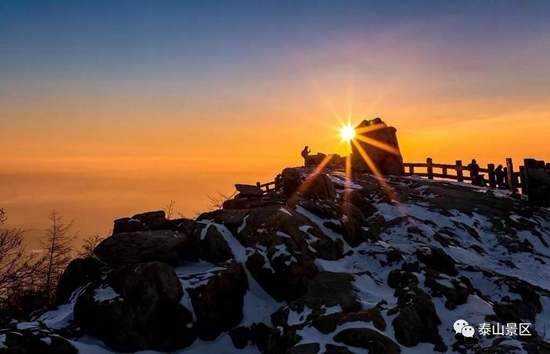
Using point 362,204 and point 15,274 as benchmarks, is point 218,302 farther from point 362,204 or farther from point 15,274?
point 362,204

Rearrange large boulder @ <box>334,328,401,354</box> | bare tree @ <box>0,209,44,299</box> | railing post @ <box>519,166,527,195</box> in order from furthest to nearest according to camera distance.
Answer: railing post @ <box>519,166,527,195</box>
bare tree @ <box>0,209,44,299</box>
large boulder @ <box>334,328,401,354</box>

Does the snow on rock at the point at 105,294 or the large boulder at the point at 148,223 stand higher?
the large boulder at the point at 148,223

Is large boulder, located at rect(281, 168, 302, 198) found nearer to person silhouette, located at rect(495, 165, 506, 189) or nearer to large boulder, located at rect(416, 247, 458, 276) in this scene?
large boulder, located at rect(416, 247, 458, 276)

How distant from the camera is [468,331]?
9.25 m

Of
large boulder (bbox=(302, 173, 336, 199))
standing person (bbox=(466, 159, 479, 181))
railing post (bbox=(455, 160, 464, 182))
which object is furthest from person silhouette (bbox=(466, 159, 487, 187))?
large boulder (bbox=(302, 173, 336, 199))

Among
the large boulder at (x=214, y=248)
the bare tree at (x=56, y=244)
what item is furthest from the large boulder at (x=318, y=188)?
the bare tree at (x=56, y=244)

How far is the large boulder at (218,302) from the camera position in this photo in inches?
417

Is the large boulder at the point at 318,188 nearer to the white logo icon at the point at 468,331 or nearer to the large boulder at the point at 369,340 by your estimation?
the white logo icon at the point at 468,331

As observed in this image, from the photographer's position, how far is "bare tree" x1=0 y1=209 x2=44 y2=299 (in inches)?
664

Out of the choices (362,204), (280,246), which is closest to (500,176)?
(362,204)

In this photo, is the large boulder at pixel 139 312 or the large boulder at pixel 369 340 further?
the large boulder at pixel 139 312

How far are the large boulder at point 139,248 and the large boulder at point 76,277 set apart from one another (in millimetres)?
537

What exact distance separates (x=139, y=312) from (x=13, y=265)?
10411 mm

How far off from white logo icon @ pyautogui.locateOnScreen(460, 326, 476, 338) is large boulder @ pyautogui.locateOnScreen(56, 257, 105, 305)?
1001cm
